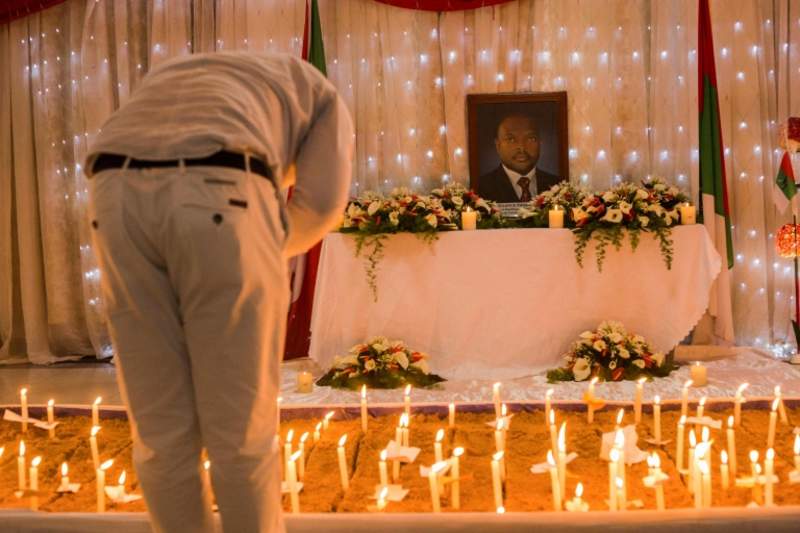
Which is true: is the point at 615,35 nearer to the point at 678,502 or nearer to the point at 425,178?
the point at 425,178

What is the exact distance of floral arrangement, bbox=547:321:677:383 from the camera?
3883mm

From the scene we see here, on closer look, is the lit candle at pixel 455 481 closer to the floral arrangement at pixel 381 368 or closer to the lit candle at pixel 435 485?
the lit candle at pixel 435 485

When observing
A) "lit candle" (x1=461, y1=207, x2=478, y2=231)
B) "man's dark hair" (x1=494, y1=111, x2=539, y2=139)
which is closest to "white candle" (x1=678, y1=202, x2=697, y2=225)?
"lit candle" (x1=461, y1=207, x2=478, y2=231)

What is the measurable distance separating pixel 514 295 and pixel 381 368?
88 centimetres

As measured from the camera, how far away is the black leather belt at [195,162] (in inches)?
51.0

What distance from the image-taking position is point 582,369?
3885 mm

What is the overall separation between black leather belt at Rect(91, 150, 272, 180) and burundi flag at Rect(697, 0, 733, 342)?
4068 millimetres

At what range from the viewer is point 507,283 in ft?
13.5

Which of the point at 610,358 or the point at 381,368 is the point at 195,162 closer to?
the point at 381,368

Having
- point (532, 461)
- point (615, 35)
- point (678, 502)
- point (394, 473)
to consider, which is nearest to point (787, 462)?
point (678, 502)

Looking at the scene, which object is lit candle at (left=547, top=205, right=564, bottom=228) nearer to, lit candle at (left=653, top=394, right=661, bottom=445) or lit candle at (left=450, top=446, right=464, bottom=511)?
lit candle at (left=653, top=394, right=661, bottom=445)

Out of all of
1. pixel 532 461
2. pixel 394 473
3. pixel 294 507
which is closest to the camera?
pixel 294 507

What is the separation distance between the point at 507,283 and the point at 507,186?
1407mm

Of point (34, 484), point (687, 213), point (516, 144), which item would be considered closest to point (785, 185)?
point (687, 213)
